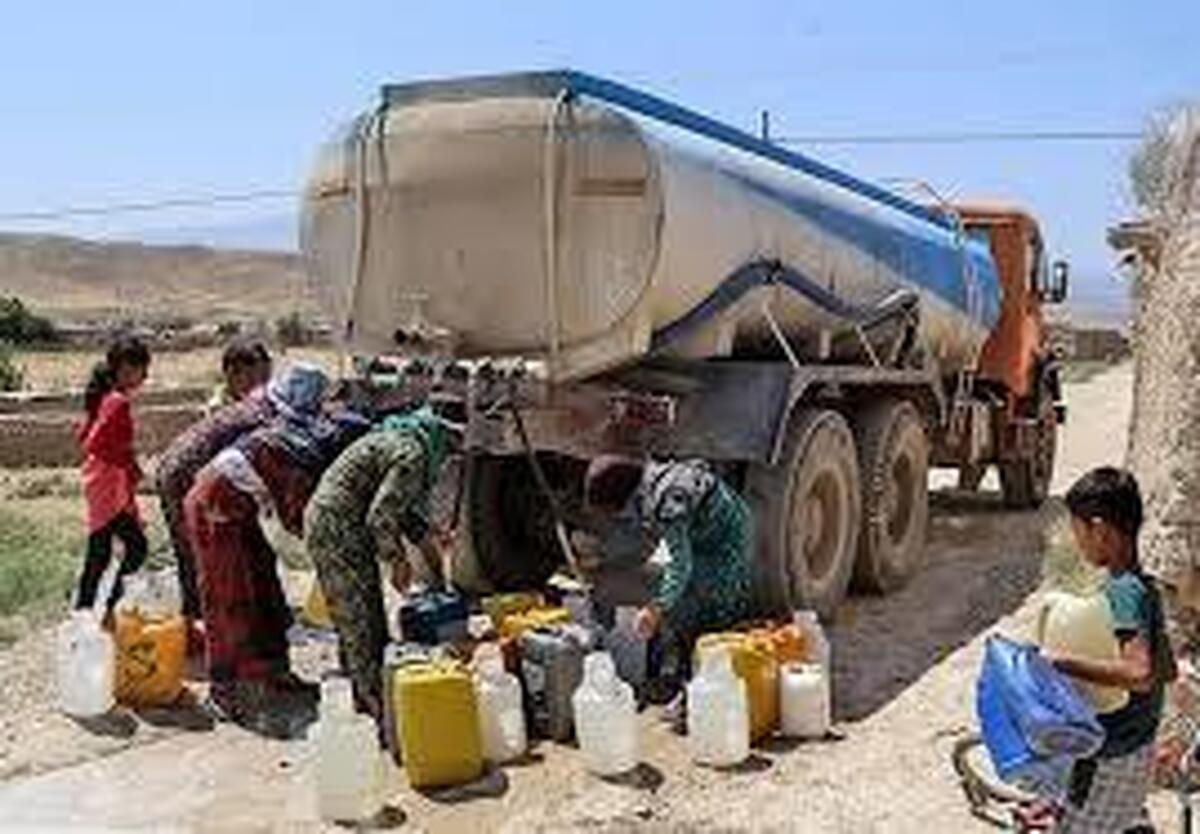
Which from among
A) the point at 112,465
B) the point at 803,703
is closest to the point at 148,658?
the point at 112,465

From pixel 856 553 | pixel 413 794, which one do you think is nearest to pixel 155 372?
pixel 856 553

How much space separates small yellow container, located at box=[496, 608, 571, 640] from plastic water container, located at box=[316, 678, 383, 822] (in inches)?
49.1

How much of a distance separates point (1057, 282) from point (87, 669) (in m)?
9.51

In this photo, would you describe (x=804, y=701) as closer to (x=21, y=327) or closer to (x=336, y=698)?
(x=336, y=698)

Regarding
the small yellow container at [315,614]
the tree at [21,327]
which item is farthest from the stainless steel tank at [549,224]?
the tree at [21,327]

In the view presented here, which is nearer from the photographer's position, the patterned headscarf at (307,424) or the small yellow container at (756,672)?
the small yellow container at (756,672)

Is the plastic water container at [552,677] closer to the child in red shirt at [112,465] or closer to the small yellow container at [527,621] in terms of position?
the small yellow container at [527,621]

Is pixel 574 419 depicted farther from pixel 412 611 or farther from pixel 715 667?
pixel 715 667

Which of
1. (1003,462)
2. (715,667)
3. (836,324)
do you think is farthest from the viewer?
(1003,462)

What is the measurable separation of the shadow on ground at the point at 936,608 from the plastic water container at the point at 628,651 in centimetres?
85

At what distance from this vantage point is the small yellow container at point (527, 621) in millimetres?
8188

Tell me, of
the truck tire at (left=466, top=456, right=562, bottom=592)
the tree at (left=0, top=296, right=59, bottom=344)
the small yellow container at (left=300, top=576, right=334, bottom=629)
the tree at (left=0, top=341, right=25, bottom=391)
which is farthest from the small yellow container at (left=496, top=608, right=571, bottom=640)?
the tree at (left=0, top=296, right=59, bottom=344)

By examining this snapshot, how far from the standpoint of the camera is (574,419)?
8.89 metres

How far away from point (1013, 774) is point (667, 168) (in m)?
4.49
